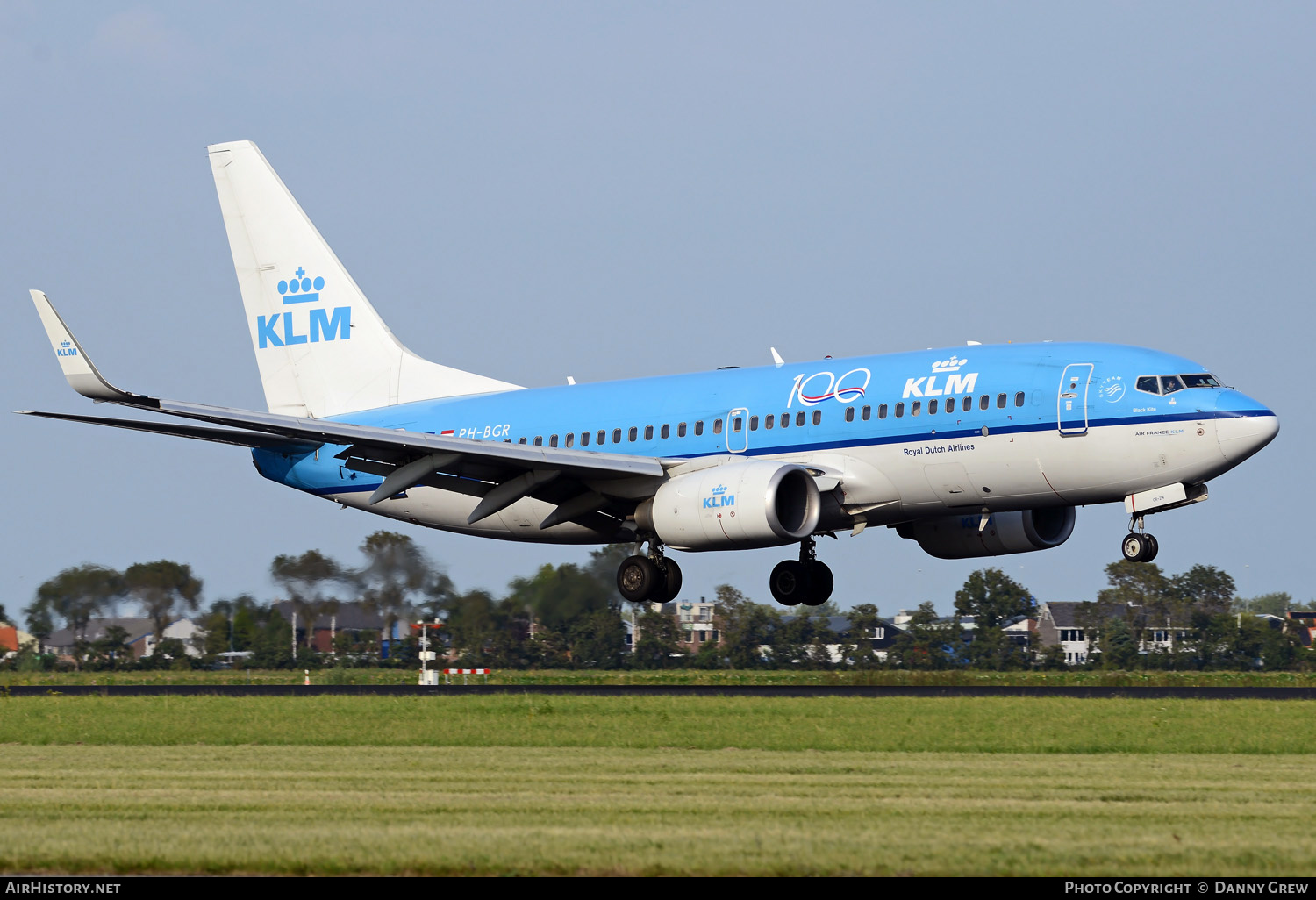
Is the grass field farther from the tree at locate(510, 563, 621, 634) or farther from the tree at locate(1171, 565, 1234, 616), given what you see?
the tree at locate(1171, 565, 1234, 616)

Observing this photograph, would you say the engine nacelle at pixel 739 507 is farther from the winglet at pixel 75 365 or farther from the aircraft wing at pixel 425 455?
the winglet at pixel 75 365

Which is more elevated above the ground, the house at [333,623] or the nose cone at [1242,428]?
the nose cone at [1242,428]

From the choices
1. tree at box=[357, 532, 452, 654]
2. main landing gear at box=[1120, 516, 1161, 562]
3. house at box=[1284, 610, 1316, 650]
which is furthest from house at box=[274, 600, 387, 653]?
house at box=[1284, 610, 1316, 650]

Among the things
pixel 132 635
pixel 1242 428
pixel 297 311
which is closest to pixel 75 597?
pixel 132 635

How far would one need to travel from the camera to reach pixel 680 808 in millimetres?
14023

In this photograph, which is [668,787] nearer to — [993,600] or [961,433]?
[961,433]

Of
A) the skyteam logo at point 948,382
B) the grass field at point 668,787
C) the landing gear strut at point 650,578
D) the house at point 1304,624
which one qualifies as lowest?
the grass field at point 668,787

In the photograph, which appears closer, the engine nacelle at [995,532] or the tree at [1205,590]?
the engine nacelle at [995,532]

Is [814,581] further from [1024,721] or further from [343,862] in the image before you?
[343,862]

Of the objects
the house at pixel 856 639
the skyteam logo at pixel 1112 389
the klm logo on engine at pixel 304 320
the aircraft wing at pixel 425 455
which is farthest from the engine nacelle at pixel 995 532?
the klm logo on engine at pixel 304 320

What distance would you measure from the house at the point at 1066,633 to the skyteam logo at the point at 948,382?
66.8ft

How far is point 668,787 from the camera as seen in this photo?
52.1 feet

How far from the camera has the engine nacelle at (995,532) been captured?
34.9 m

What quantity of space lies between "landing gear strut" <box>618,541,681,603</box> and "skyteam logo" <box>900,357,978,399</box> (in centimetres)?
677
